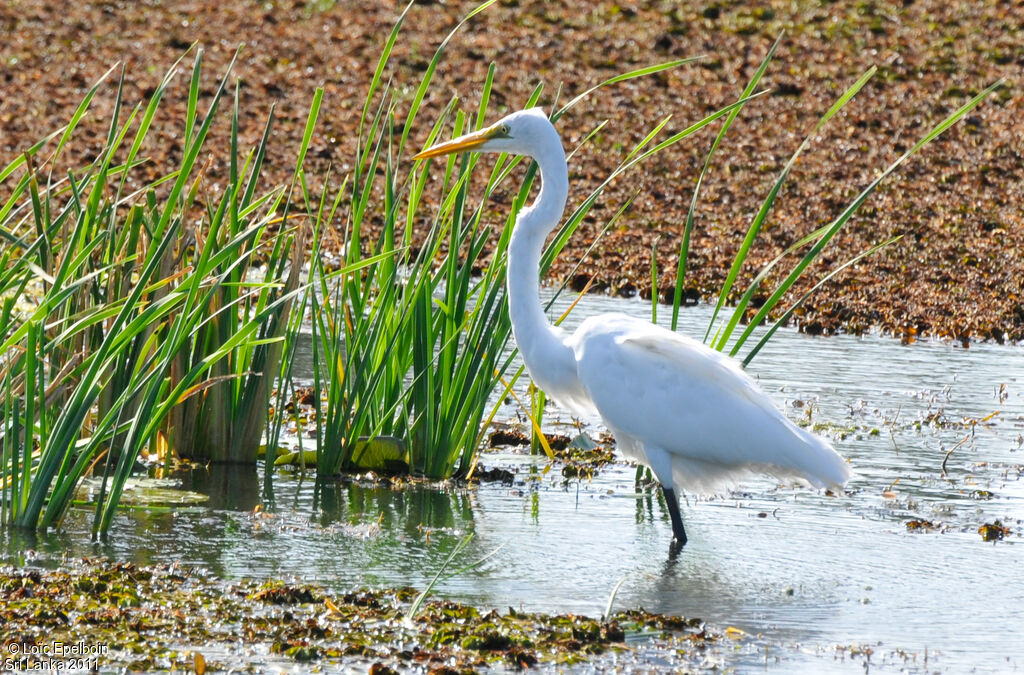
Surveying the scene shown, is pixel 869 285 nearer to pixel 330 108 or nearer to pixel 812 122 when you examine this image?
pixel 812 122

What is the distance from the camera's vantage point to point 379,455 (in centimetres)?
594

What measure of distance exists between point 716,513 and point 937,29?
11.8 metres

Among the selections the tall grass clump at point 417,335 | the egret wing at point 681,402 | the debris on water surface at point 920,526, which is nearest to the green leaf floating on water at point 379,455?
the tall grass clump at point 417,335

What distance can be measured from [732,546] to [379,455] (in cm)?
158

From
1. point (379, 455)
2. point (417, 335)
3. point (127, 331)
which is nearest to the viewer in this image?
point (127, 331)

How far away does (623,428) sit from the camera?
5.50m

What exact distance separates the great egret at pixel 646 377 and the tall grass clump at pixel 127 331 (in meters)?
0.92

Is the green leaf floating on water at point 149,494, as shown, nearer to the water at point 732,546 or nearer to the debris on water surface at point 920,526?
the water at point 732,546

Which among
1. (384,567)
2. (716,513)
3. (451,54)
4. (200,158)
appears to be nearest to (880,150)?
(451,54)

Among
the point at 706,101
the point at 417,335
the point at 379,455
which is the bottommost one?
the point at 379,455
